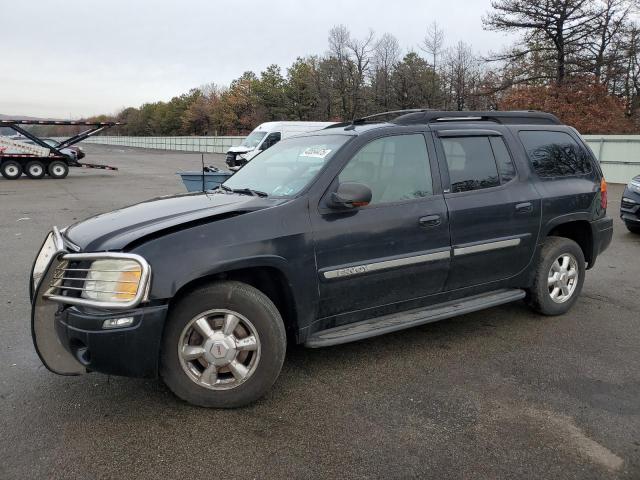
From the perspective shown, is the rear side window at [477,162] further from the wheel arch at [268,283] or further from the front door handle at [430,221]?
the wheel arch at [268,283]

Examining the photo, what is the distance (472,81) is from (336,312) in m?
46.9

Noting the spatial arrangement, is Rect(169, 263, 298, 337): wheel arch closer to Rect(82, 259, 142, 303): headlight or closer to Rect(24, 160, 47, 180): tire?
Rect(82, 259, 142, 303): headlight

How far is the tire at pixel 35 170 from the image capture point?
21.1m

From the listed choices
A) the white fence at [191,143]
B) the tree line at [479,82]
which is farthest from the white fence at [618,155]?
the white fence at [191,143]

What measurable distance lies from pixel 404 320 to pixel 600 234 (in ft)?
8.70

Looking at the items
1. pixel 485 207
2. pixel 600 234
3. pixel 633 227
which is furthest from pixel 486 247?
pixel 633 227

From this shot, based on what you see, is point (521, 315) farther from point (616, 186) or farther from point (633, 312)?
point (616, 186)

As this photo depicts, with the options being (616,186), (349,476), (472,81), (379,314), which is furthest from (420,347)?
(472,81)

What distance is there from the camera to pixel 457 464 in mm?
2666

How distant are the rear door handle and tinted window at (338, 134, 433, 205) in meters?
0.93

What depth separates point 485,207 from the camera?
4.20 m

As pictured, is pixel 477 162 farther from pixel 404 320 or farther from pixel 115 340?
pixel 115 340

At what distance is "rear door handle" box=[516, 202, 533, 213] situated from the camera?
14.4 ft

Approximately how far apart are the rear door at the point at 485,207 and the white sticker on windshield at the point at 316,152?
3.16ft
